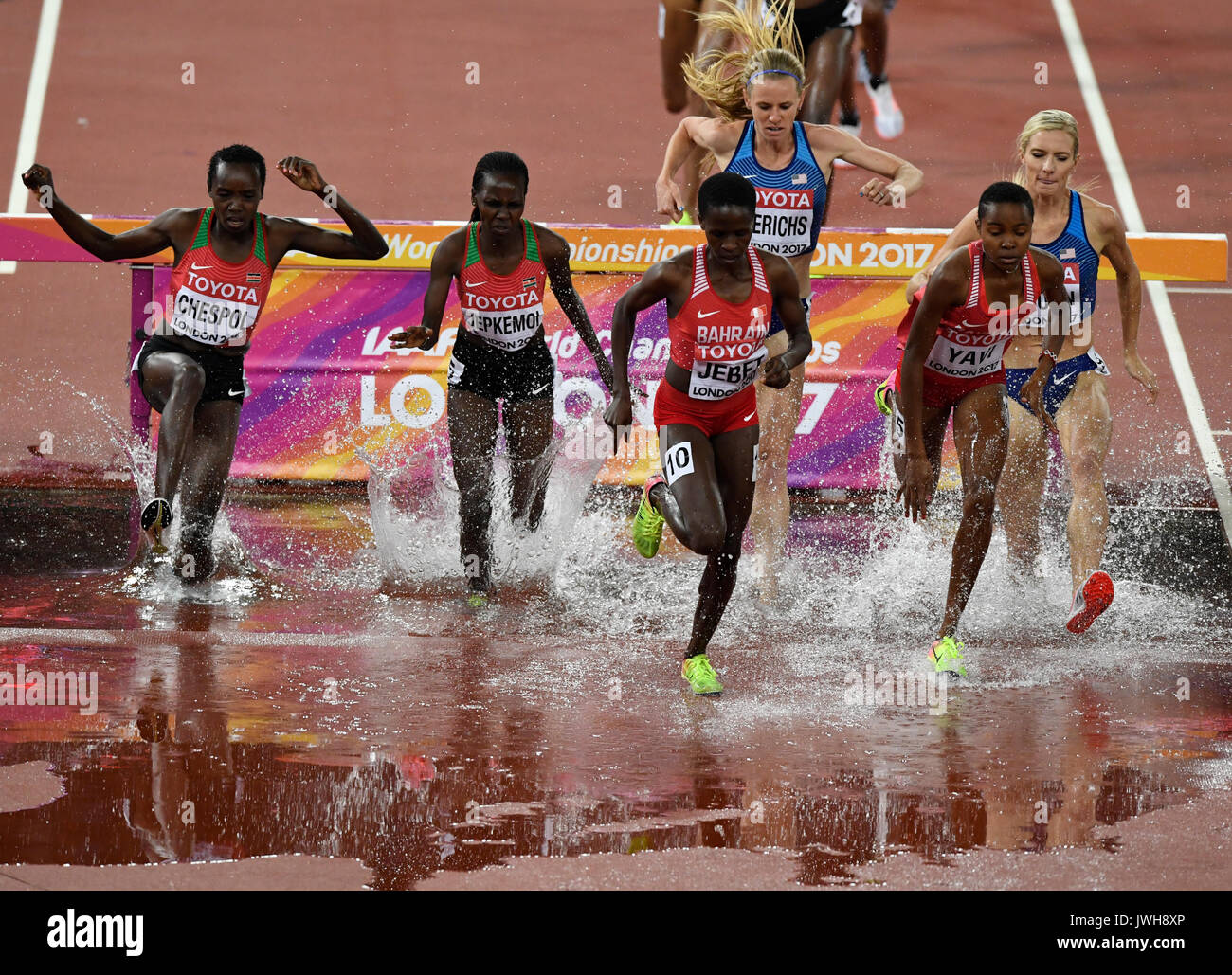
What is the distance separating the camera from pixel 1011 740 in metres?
5.92

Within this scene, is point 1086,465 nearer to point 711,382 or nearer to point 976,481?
point 976,481

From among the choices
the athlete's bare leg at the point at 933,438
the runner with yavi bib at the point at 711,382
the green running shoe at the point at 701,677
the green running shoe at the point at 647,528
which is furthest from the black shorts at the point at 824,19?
the green running shoe at the point at 701,677

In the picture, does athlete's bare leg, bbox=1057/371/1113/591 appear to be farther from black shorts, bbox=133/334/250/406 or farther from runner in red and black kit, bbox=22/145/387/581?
black shorts, bbox=133/334/250/406

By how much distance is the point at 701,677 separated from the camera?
6.41 m

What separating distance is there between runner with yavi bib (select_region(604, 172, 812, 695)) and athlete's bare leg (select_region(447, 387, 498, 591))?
4.44 feet

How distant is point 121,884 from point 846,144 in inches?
196

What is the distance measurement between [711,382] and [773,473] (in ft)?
5.05

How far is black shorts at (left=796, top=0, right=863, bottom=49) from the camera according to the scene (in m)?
11.8

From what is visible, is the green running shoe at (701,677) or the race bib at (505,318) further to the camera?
the race bib at (505,318)

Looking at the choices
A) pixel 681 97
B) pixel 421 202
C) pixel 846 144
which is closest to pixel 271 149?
pixel 421 202

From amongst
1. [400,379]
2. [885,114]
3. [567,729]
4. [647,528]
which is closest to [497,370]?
[647,528]

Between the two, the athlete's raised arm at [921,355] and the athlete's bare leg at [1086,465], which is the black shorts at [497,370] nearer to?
the athlete's raised arm at [921,355]

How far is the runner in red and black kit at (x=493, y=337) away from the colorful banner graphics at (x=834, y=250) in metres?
1.39

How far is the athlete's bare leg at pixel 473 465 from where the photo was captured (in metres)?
7.81
